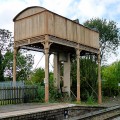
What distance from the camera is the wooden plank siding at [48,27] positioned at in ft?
66.3

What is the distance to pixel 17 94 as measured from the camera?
19.3 m

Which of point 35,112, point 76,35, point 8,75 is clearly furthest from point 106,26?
point 35,112

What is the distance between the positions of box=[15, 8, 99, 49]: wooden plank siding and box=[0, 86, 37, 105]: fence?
13.3ft

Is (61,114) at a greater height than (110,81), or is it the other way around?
(110,81)

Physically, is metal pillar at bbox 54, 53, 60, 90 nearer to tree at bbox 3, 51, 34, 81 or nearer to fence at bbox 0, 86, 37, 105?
fence at bbox 0, 86, 37, 105

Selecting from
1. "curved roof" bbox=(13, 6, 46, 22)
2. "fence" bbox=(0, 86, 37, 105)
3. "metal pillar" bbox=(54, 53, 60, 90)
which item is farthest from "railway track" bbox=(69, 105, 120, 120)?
"curved roof" bbox=(13, 6, 46, 22)

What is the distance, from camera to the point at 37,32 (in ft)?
67.5

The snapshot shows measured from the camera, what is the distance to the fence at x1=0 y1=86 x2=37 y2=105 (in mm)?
18531

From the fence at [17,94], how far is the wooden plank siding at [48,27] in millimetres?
4062

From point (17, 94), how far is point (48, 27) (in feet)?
17.0

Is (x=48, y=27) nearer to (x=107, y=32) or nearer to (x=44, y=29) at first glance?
(x=44, y=29)

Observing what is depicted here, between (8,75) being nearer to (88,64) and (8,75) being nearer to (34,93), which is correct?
(88,64)

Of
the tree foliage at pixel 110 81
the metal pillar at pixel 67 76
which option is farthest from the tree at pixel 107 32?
the metal pillar at pixel 67 76

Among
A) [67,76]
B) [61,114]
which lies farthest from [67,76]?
[61,114]
